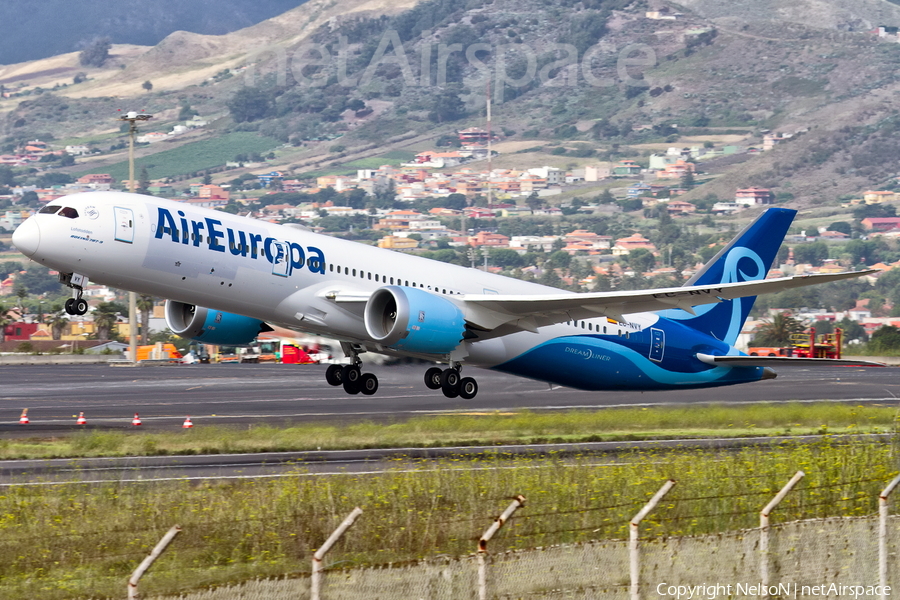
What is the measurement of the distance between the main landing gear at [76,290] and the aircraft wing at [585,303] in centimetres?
1201

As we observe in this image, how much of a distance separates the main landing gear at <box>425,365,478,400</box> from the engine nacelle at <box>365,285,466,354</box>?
7.01 feet

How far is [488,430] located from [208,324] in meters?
10.1

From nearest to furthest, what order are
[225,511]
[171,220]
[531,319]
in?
[225,511], [171,220], [531,319]

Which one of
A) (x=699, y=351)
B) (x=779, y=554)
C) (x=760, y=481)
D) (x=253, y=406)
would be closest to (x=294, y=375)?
(x=253, y=406)

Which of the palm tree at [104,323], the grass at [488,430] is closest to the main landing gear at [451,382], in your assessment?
the grass at [488,430]

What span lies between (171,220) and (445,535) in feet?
56.6

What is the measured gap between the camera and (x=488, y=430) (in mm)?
42250

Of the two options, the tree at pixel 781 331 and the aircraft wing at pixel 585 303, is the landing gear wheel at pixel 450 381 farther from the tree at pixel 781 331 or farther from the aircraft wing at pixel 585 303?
the tree at pixel 781 331

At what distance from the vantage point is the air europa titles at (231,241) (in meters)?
34.2

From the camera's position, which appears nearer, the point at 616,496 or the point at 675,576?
the point at 675,576

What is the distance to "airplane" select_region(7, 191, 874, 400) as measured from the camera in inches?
1323

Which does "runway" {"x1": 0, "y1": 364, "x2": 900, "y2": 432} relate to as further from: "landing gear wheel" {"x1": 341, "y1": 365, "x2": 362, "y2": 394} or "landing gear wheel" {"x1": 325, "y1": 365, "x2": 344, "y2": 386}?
"landing gear wheel" {"x1": 325, "y1": 365, "x2": 344, "y2": 386}

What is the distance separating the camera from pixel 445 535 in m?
20.0

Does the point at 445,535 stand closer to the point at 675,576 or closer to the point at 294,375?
the point at 675,576
